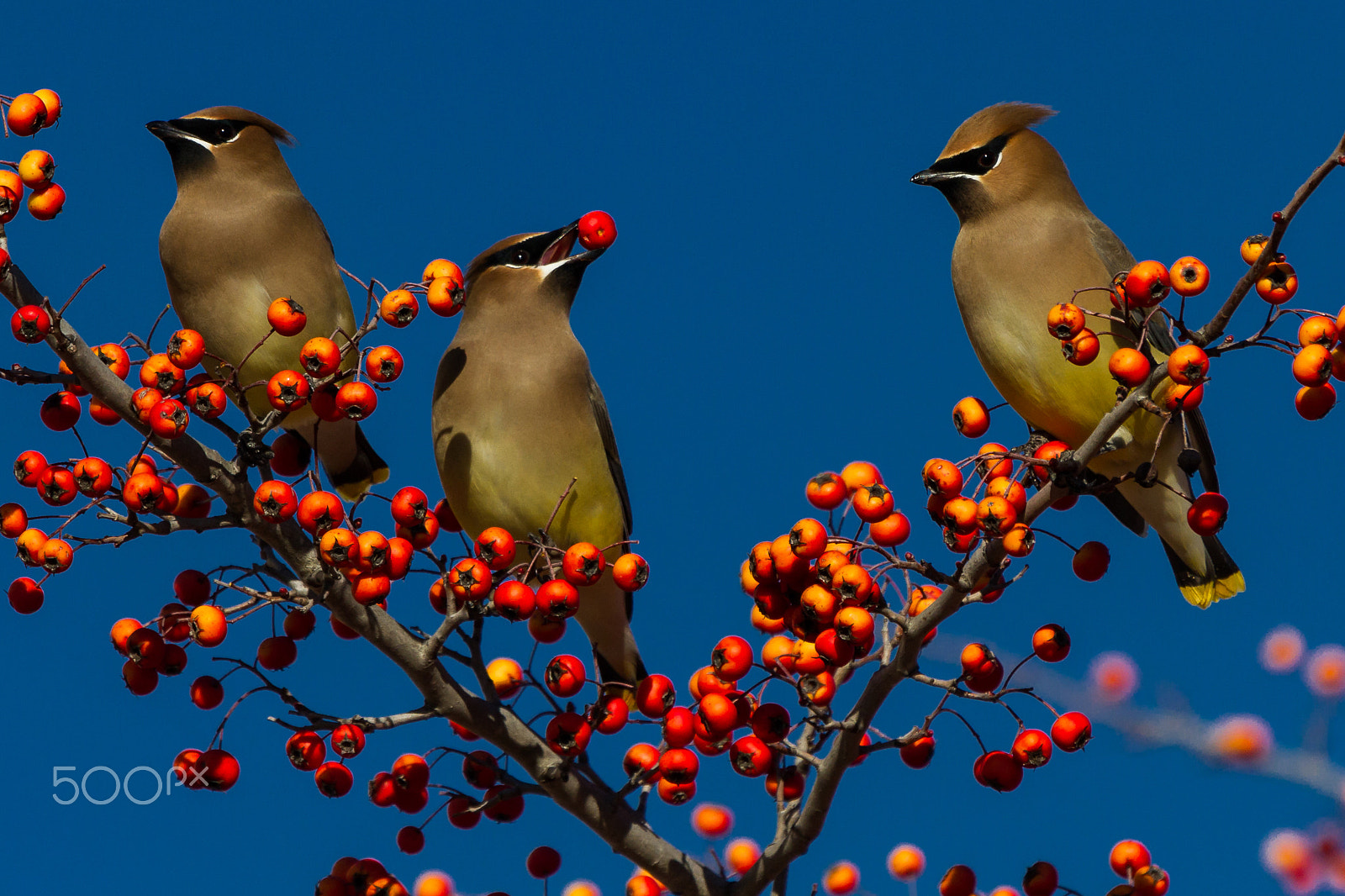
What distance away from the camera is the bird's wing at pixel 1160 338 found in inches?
194

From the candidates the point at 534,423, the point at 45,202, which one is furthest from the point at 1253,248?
the point at 45,202

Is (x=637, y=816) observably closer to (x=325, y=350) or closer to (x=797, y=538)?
(x=797, y=538)

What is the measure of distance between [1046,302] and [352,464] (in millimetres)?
2856

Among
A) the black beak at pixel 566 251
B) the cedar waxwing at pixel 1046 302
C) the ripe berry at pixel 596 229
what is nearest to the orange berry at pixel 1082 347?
the cedar waxwing at pixel 1046 302

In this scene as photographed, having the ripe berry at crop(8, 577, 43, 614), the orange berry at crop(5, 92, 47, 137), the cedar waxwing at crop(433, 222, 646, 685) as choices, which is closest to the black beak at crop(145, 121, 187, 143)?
the cedar waxwing at crop(433, 222, 646, 685)

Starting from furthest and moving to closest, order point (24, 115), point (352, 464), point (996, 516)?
point (352, 464)
point (24, 115)
point (996, 516)

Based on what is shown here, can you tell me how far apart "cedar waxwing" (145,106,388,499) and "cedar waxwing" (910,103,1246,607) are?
2.34m

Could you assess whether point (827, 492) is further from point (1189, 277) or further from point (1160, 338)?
point (1160, 338)

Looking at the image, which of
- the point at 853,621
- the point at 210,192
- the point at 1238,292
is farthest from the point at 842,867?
the point at 210,192

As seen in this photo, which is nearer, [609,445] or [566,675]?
[566,675]

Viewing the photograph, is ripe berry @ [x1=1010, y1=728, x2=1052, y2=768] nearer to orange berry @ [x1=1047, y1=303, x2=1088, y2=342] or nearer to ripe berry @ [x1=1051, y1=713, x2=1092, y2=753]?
ripe berry @ [x1=1051, y1=713, x2=1092, y2=753]

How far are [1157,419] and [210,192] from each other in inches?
141

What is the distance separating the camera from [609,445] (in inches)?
206

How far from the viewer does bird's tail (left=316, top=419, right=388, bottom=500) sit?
561 centimetres
